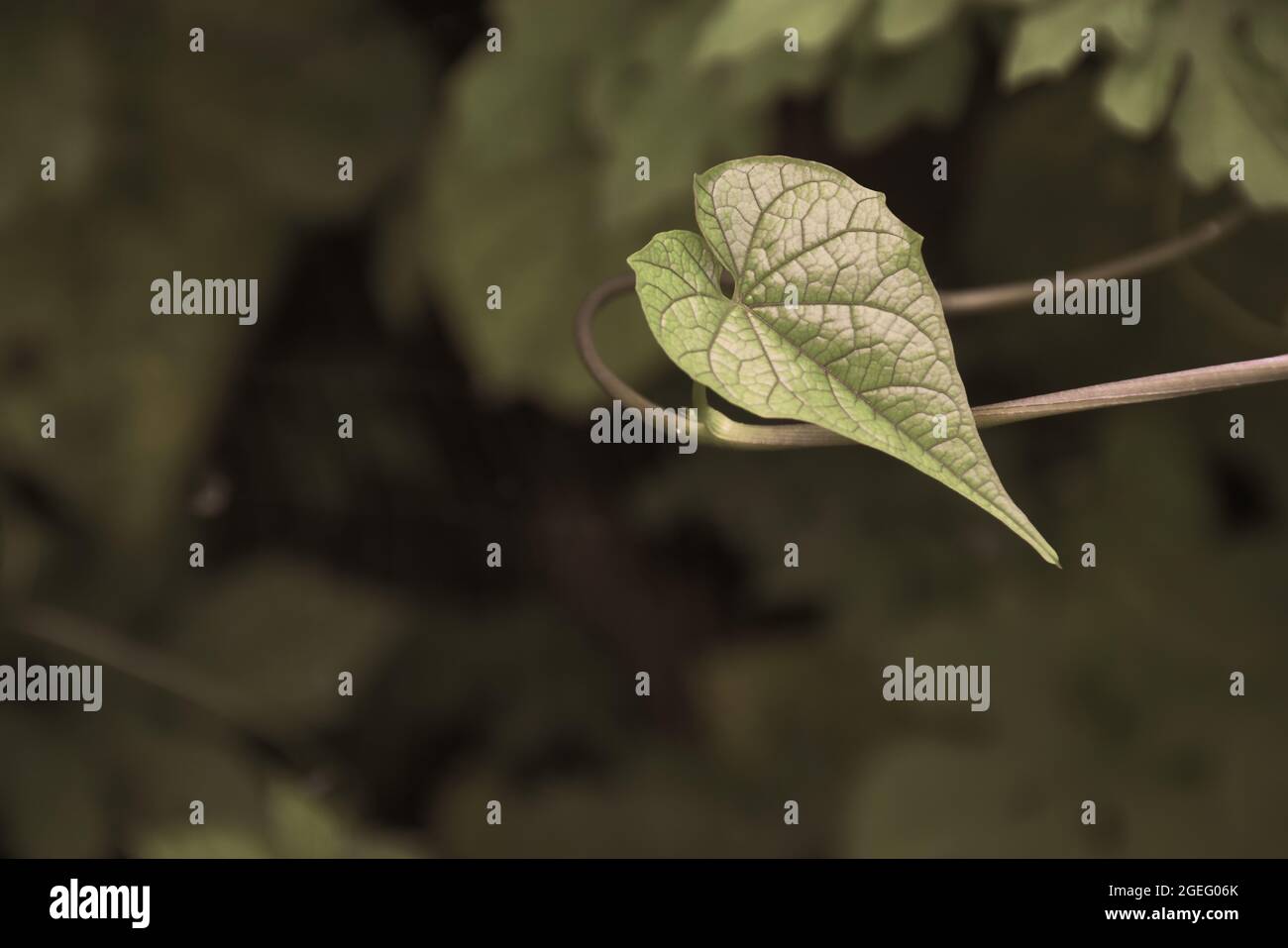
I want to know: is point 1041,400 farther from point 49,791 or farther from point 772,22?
point 49,791

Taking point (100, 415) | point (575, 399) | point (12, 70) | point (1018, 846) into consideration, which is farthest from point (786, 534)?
point (12, 70)

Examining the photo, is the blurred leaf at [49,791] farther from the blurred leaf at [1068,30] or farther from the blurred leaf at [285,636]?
the blurred leaf at [1068,30]

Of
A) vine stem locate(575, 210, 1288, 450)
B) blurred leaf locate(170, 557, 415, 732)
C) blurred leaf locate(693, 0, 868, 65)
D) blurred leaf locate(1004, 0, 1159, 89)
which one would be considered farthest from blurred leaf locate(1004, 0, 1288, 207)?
blurred leaf locate(170, 557, 415, 732)

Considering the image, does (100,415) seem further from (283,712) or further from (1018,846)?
(1018,846)

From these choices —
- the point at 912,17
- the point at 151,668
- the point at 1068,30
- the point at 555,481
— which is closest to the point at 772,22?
the point at 912,17

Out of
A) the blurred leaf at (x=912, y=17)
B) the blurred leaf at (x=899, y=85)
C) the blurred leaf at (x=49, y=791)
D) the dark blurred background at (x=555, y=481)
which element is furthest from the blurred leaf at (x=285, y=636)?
the blurred leaf at (x=912, y=17)
